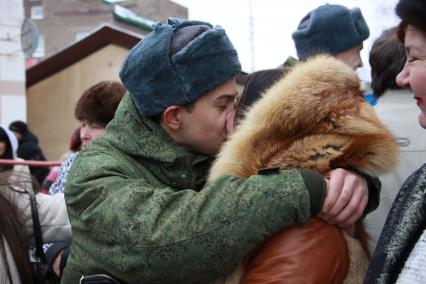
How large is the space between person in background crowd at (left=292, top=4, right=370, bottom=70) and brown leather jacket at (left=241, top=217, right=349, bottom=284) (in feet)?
5.44

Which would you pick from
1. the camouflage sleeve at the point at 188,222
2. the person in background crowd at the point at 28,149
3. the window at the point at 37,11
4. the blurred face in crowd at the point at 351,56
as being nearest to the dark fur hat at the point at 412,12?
the camouflage sleeve at the point at 188,222

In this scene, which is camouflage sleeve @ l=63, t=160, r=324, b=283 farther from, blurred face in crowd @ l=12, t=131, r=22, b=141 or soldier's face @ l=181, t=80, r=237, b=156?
blurred face in crowd @ l=12, t=131, r=22, b=141

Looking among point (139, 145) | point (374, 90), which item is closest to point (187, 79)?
point (139, 145)

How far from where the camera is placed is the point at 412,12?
1312mm

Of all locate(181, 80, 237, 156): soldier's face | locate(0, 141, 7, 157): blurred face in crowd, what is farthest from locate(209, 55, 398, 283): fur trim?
locate(0, 141, 7, 157): blurred face in crowd

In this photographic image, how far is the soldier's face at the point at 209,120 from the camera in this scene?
1617 millimetres

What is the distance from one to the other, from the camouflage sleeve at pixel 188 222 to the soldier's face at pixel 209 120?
0.34 metres

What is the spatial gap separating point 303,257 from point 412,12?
68 centimetres

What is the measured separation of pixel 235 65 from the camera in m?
1.65

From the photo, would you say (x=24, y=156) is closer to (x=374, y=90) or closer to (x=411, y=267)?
(x=374, y=90)

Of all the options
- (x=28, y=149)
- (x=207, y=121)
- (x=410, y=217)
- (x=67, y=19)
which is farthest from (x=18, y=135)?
(x=67, y=19)

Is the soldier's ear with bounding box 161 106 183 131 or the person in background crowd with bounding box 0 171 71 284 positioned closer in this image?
the soldier's ear with bounding box 161 106 183 131

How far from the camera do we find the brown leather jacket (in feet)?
3.84

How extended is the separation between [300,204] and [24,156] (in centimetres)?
656
